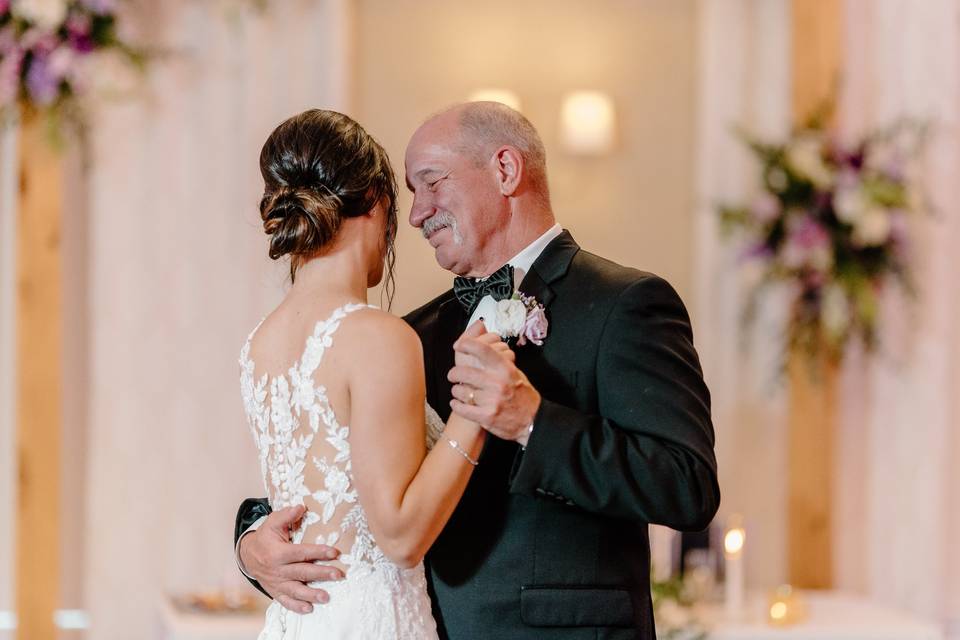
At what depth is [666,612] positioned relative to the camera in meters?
4.12

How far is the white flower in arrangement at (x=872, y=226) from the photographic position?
4.75 m

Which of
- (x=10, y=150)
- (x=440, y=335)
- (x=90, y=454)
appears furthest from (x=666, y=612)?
(x=10, y=150)

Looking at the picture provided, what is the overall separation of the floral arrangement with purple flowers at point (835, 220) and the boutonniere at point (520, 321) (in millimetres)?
2837

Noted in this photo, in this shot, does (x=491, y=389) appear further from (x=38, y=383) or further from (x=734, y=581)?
(x=38, y=383)

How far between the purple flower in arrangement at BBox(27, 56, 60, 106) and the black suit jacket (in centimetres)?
310

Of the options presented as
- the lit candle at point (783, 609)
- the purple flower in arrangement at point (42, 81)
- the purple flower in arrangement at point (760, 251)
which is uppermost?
the purple flower in arrangement at point (42, 81)

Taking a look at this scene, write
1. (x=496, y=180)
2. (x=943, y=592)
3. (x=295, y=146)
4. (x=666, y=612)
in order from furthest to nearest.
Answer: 1. (x=943, y=592)
2. (x=666, y=612)
3. (x=496, y=180)
4. (x=295, y=146)

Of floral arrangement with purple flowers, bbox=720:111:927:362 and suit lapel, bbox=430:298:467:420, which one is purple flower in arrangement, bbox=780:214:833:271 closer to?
floral arrangement with purple flowers, bbox=720:111:927:362

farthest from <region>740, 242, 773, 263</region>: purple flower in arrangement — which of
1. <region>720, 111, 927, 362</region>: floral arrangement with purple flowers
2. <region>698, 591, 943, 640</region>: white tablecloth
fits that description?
<region>698, 591, 943, 640</region>: white tablecloth

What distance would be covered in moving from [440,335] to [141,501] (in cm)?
294

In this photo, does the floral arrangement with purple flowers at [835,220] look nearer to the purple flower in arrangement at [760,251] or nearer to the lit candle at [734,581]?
the purple flower in arrangement at [760,251]

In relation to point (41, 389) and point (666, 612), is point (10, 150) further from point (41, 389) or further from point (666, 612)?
point (666, 612)

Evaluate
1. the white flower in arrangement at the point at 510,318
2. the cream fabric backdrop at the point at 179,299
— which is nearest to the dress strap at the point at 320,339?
the white flower in arrangement at the point at 510,318

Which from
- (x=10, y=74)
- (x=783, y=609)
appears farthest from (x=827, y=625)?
(x=10, y=74)
